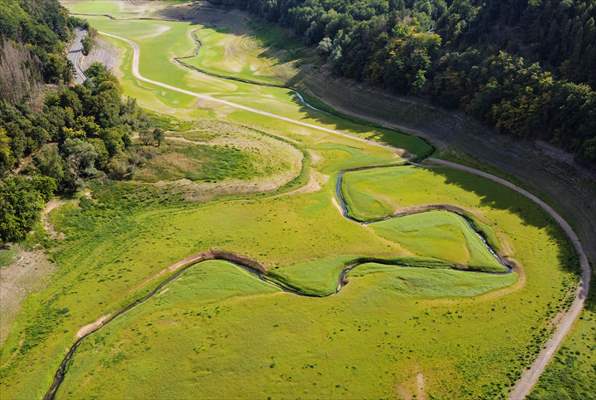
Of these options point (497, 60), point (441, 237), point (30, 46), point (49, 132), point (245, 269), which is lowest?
point (245, 269)

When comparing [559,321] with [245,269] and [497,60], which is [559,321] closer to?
[245,269]

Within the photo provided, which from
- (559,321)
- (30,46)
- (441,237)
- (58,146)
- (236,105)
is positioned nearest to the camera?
(559,321)

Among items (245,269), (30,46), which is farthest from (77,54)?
(245,269)

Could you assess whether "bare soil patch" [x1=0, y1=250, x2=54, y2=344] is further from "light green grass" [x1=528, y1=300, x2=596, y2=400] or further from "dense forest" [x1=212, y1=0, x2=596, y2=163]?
"dense forest" [x1=212, y1=0, x2=596, y2=163]

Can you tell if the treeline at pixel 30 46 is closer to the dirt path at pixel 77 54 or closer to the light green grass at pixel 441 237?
the dirt path at pixel 77 54

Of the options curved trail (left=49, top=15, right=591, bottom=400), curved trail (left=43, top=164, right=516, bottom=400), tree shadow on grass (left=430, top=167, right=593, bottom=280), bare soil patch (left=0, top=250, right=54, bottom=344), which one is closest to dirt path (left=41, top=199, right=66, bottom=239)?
bare soil patch (left=0, top=250, right=54, bottom=344)

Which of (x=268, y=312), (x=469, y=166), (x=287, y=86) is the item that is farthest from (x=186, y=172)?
(x=287, y=86)

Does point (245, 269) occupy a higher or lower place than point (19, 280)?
higher

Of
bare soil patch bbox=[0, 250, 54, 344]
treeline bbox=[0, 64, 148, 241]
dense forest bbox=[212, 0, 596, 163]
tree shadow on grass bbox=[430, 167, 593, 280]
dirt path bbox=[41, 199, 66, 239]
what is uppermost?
dense forest bbox=[212, 0, 596, 163]
